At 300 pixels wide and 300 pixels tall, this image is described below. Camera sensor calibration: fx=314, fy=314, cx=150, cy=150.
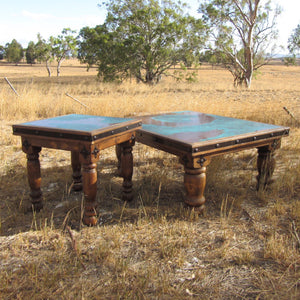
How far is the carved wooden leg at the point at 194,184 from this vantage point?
8.55ft

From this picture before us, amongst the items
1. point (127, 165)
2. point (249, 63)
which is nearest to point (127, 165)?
point (127, 165)

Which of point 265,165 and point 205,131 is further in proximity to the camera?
point 265,165

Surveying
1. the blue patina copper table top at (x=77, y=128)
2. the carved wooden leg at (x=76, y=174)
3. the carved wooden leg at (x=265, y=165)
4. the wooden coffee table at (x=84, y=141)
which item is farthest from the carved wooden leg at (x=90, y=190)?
the carved wooden leg at (x=265, y=165)

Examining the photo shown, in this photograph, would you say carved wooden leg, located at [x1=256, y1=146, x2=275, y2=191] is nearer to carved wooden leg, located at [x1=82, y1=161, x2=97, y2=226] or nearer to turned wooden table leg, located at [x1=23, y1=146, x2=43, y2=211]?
carved wooden leg, located at [x1=82, y1=161, x2=97, y2=226]

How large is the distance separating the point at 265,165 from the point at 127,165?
4.70 feet

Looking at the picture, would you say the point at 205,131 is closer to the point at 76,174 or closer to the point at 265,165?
the point at 265,165

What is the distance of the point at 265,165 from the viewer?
3.26 meters

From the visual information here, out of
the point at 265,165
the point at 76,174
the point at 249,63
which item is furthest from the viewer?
the point at 249,63

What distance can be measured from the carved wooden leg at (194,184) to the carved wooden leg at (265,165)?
919 mm

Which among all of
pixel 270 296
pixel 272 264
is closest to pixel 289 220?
pixel 272 264

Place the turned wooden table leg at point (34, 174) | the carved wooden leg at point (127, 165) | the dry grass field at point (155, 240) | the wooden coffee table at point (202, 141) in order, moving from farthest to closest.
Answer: the carved wooden leg at point (127, 165) < the turned wooden table leg at point (34, 174) < the wooden coffee table at point (202, 141) < the dry grass field at point (155, 240)

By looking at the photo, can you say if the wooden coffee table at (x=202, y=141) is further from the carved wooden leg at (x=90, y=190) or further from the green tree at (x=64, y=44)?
the green tree at (x=64, y=44)

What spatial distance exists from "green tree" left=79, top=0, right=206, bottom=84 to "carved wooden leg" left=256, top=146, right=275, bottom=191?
40.0 ft

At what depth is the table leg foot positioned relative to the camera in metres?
3.22
